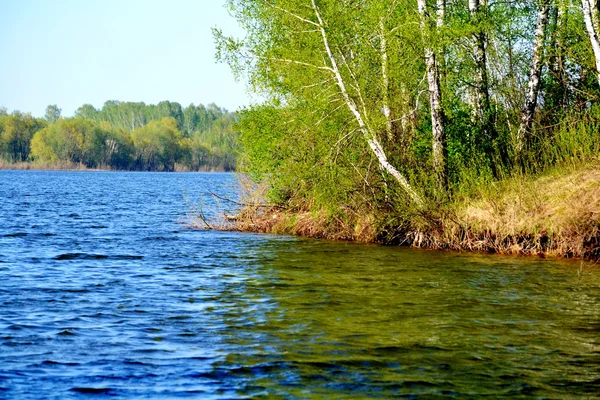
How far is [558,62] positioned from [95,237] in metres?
16.6

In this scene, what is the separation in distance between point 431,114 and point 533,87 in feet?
9.91

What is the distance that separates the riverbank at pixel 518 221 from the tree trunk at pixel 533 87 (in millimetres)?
1753

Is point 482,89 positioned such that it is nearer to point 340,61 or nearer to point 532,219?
point 340,61

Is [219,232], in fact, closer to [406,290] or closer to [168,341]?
[406,290]

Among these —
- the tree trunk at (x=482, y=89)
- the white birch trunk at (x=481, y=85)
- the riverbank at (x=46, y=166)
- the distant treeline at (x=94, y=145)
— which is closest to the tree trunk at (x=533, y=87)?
the tree trunk at (x=482, y=89)

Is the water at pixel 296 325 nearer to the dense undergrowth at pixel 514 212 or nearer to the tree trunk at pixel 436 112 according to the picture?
the dense undergrowth at pixel 514 212

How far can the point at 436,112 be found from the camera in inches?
866

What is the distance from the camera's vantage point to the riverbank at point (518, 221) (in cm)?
1906

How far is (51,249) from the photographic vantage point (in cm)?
2381

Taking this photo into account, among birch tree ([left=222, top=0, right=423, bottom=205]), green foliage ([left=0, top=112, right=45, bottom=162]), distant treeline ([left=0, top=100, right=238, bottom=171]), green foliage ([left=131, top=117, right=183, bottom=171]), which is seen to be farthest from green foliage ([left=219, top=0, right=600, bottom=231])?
green foliage ([left=131, top=117, right=183, bottom=171])

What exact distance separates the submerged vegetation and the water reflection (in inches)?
89.8

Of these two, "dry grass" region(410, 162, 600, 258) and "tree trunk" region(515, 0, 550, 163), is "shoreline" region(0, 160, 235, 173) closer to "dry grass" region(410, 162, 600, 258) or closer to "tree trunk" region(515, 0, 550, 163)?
"tree trunk" region(515, 0, 550, 163)

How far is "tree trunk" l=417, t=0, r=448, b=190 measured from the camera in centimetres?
2153

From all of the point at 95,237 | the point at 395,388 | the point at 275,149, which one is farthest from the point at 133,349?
the point at 95,237
